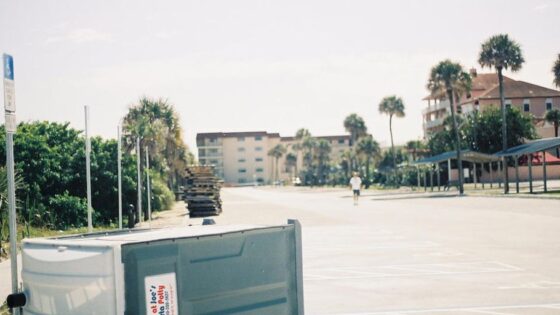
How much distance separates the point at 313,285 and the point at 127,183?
18.7 metres

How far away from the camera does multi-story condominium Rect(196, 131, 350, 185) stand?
18525cm

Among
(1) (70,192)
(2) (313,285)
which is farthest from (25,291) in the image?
(1) (70,192)

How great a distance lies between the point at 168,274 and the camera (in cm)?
432

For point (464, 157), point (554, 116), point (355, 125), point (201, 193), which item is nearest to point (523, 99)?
point (554, 116)

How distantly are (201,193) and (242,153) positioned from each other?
506ft

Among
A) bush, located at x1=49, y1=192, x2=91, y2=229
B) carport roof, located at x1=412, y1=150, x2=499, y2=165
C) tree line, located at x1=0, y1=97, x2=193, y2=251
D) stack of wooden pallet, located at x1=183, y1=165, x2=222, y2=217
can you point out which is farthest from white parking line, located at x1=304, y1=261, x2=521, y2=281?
carport roof, located at x1=412, y1=150, x2=499, y2=165

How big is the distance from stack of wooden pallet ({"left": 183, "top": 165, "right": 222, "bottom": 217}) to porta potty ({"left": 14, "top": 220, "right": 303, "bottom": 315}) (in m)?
27.8

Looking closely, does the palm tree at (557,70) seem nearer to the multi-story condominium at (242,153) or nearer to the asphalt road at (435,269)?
the asphalt road at (435,269)

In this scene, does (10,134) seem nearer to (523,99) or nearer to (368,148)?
(368,148)

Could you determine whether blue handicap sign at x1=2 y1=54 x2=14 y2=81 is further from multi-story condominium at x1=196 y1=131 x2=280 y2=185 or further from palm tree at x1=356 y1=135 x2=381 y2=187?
multi-story condominium at x1=196 y1=131 x2=280 y2=185

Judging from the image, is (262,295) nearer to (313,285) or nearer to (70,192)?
(313,285)

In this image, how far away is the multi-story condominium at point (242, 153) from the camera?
185250mm

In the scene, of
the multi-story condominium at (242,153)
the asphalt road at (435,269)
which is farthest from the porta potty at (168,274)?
the multi-story condominium at (242,153)

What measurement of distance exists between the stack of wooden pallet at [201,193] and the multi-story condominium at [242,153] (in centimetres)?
14859
